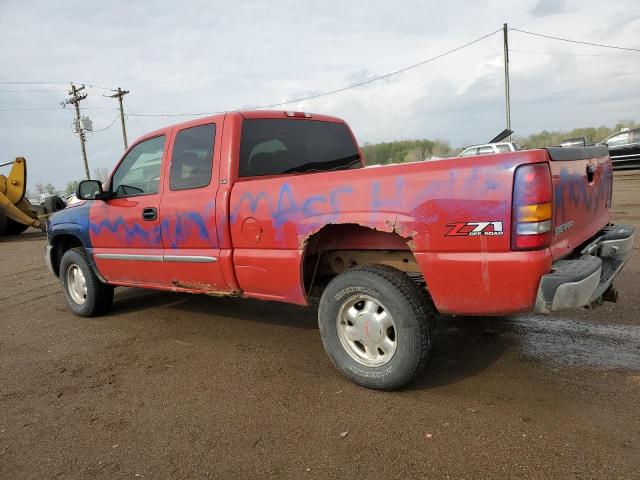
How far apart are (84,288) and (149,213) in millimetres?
1779

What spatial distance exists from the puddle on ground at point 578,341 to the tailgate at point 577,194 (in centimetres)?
89

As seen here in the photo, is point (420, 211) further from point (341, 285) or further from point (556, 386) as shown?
point (556, 386)

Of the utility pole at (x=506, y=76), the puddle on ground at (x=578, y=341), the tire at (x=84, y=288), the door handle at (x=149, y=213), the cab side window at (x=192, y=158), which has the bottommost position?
the puddle on ground at (x=578, y=341)

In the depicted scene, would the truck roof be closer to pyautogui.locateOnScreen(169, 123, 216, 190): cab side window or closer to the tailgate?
pyautogui.locateOnScreen(169, 123, 216, 190): cab side window

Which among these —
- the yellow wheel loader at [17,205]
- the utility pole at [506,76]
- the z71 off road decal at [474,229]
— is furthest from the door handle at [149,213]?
the utility pole at [506,76]

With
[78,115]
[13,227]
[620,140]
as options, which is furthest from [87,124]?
[620,140]

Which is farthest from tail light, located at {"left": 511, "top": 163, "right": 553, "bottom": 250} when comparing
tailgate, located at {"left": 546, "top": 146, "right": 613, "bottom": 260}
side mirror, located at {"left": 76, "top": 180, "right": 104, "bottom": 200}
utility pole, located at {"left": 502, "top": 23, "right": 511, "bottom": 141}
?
utility pole, located at {"left": 502, "top": 23, "right": 511, "bottom": 141}

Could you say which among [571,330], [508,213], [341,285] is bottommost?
[571,330]

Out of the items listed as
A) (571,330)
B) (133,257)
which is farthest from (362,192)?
(133,257)

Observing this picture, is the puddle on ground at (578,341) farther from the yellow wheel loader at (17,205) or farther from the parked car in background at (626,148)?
the yellow wheel loader at (17,205)

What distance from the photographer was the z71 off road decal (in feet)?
8.64

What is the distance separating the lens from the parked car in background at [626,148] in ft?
53.0

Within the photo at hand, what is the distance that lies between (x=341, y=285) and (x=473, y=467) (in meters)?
1.33

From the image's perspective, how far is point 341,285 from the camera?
324 cm
